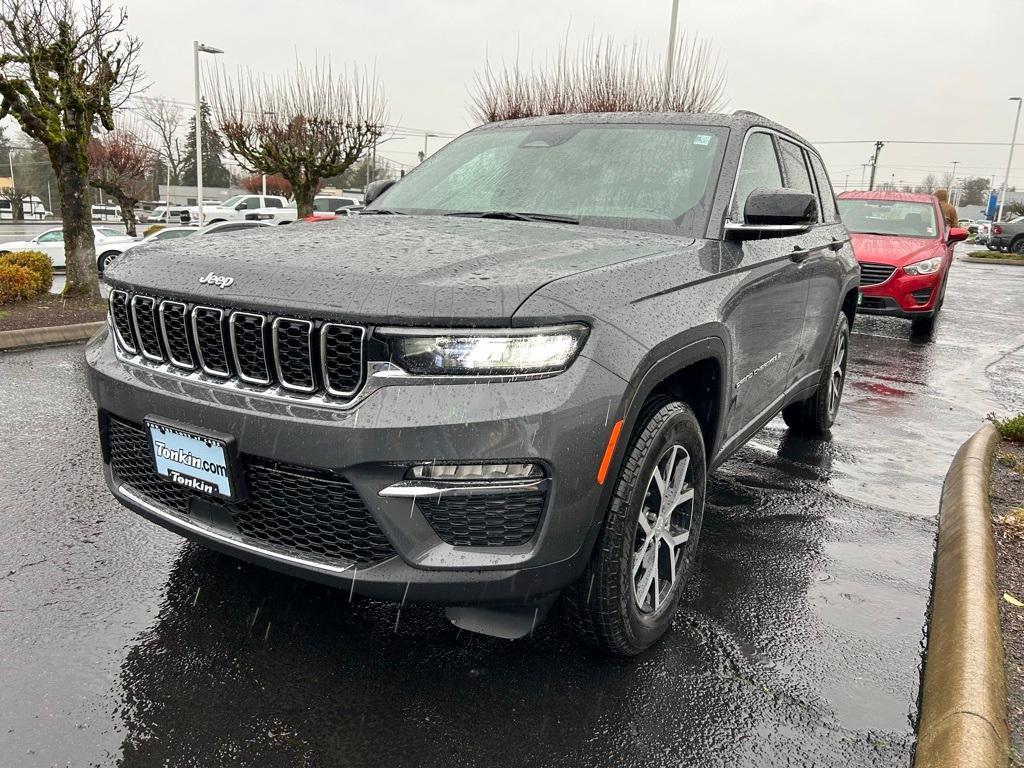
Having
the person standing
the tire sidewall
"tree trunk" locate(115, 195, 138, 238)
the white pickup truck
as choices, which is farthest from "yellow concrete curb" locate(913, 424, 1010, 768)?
"tree trunk" locate(115, 195, 138, 238)

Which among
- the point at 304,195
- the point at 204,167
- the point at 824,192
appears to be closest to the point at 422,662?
the point at 824,192

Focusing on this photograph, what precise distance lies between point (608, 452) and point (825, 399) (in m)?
3.54

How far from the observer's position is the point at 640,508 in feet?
7.91

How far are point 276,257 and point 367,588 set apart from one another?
100 centimetres

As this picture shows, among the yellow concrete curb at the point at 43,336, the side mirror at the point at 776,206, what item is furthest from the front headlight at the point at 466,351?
the yellow concrete curb at the point at 43,336

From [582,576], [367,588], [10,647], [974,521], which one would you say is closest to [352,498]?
[367,588]

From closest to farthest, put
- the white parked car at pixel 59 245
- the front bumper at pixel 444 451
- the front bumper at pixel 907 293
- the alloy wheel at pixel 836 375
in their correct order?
the front bumper at pixel 444 451 → the alloy wheel at pixel 836 375 → the front bumper at pixel 907 293 → the white parked car at pixel 59 245

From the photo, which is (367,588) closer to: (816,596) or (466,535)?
(466,535)

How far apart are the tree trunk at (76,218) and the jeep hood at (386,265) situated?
917 cm

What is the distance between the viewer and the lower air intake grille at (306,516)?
2.13 metres

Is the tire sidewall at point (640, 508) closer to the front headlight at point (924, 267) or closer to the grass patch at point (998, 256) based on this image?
the front headlight at point (924, 267)

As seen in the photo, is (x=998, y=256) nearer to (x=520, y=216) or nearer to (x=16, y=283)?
(x=16, y=283)

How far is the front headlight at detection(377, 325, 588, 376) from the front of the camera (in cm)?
206

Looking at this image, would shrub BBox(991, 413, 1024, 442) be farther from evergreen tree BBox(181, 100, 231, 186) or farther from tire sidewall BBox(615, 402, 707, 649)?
evergreen tree BBox(181, 100, 231, 186)
